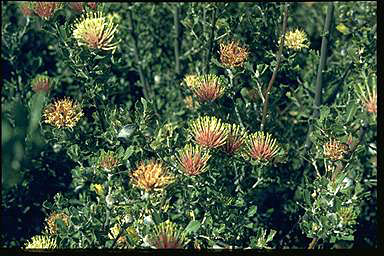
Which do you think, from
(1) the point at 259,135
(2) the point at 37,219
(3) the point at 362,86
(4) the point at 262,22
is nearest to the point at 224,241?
(1) the point at 259,135

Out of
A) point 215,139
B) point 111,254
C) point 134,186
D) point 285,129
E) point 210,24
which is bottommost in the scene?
point 111,254

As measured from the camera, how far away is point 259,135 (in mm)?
1447

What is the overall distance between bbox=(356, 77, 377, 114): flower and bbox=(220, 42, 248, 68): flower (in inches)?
11.1

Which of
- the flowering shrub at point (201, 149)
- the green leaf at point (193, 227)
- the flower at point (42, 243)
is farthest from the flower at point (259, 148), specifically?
the flower at point (42, 243)

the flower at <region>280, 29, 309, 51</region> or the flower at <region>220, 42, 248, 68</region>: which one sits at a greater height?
the flower at <region>280, 29, 309, 51</region>

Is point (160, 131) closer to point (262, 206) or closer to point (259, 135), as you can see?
point (259, 135)

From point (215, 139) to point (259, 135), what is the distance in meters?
0.15

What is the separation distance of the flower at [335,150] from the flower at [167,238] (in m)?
0.43

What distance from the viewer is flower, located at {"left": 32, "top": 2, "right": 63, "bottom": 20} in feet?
5.14

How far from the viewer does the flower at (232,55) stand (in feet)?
5.14

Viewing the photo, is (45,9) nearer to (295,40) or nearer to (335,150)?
(295,40)

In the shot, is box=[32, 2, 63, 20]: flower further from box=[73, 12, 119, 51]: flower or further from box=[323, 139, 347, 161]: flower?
box=[323, 139, 347, 161]: flower

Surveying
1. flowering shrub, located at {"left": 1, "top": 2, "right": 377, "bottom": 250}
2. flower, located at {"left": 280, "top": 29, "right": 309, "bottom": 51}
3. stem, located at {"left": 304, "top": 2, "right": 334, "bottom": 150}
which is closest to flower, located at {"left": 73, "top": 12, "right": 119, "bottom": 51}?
flowering shrub, located at {"left": 1, "top": 2, "right": 377, "bottom": 250}

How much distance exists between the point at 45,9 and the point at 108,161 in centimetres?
42
